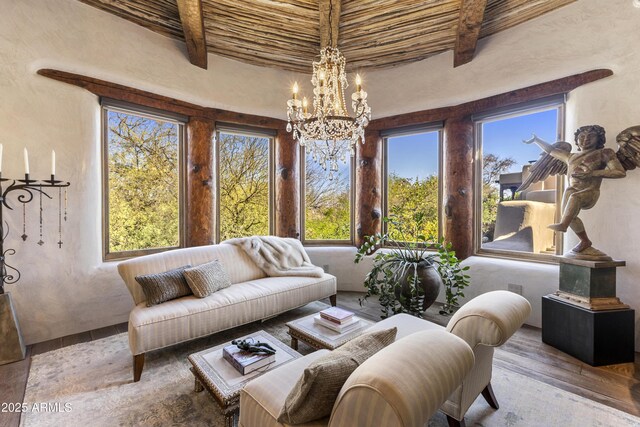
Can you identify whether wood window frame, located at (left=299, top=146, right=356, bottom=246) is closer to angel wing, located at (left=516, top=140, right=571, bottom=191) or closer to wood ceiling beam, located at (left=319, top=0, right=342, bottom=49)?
wood ceiling beam, located at (left=319, top=0, right=342, bottom=49)

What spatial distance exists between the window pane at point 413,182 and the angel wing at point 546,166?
4.02 ft

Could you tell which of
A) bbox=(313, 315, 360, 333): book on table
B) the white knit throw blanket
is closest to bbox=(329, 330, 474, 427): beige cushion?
bbox=(313, 315, 360, 333): book on table

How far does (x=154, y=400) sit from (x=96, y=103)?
3.17 m

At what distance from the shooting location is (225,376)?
1775 millimetres

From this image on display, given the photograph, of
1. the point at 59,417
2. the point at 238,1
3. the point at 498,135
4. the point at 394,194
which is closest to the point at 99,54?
the point at 238,1

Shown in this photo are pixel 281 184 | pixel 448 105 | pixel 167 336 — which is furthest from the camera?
pixel 281 184

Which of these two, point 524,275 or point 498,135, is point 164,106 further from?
point 524,275

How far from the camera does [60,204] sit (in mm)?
2986

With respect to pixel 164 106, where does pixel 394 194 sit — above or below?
below

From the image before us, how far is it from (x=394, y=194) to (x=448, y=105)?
4.92ft

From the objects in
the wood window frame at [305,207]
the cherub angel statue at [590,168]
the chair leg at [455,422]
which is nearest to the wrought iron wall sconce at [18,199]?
the wood window frame at [305,207]

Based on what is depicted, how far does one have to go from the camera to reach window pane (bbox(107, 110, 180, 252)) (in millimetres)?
3469

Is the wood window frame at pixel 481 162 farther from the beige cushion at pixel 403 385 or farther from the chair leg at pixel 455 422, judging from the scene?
the beige cushion at pixel 403 385

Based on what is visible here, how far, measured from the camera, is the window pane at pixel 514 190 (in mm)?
3412
